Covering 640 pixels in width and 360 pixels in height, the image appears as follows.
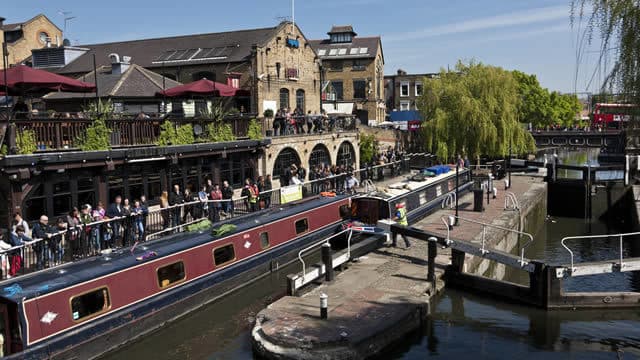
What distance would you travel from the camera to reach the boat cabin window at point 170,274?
13.9 meters

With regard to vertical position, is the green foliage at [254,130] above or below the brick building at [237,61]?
below

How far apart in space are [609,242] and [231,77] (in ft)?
60.7

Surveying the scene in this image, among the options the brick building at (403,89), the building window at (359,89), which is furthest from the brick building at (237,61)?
the brick building at (403,89)

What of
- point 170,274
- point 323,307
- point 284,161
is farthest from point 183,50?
point 323,307

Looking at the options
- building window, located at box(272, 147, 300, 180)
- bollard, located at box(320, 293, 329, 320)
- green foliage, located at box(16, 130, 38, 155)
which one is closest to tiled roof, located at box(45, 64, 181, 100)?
building window, located at box(272, 147, 300, 180)

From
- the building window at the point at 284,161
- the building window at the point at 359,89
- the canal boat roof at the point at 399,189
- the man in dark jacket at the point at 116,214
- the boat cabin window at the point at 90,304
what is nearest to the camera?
the boat cabin window at the point at 90,304

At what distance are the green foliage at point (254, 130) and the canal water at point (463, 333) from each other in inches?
363

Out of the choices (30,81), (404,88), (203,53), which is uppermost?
(404,88)

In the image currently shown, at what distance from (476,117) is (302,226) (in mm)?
21638

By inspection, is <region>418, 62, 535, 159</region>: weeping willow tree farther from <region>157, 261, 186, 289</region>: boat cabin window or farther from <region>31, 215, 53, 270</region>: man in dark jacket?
<region>31, 215, 53, 270</region>: man in dark jacket

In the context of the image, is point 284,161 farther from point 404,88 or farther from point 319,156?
point 404,88

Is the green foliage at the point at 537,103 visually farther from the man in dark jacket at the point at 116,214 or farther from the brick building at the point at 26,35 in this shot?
the man in dark jacket at the point at 116,214

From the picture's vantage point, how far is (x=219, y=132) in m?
23.1

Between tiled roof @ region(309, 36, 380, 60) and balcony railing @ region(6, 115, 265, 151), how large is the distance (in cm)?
3878
